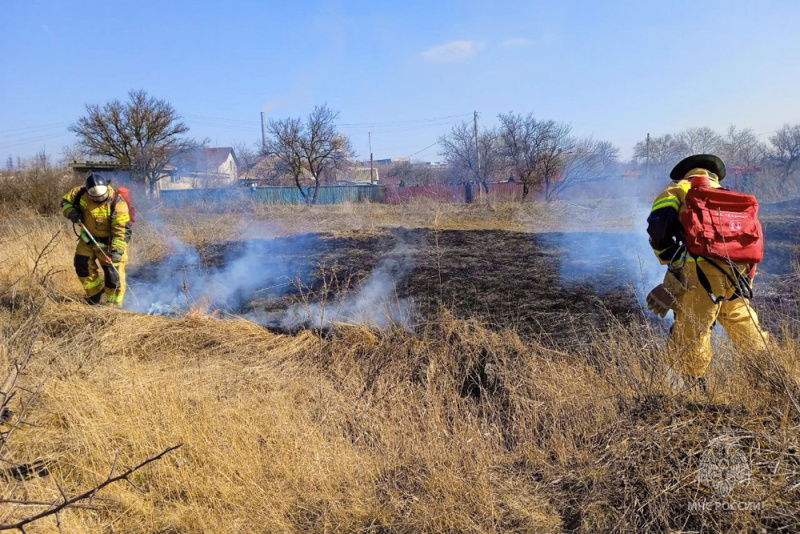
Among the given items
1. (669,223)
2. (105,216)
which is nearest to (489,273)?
(669,223)

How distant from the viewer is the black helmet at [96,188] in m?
5.84

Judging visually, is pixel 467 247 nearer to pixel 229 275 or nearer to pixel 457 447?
pixel 229 275

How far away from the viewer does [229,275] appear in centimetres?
805

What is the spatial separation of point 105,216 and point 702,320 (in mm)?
6361

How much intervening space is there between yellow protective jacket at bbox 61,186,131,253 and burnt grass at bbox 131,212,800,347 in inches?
63.9

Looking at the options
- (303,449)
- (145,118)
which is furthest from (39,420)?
(145,118)

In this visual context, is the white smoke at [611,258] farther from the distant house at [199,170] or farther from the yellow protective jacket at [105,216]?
the distant house at [199,170]

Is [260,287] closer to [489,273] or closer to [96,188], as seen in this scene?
[96,188]

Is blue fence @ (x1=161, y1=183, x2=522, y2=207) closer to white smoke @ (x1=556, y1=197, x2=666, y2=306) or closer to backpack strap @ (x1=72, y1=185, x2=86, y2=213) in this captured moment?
white smoke @ (x1=556, y1=197, x2=666, y2=306)

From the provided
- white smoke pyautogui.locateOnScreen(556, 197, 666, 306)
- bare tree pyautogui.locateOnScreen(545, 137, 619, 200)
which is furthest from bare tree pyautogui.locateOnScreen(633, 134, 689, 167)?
white smoke pyautogui.locateOnScreen(556, 197, 666, 306)

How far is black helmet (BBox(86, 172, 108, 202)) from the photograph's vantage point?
5844 millimetres

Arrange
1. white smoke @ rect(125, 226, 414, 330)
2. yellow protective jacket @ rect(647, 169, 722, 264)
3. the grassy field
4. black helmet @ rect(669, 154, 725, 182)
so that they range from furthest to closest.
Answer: white smoke @ rect(125, 226, 414, 330), black helmet @ rect(669, 154, 725, 182), yellow protective jacket @ rect(647, 169, 722, 264), the grassy field

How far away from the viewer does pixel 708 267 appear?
3115mm

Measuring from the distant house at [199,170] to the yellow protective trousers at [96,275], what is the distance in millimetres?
19881
